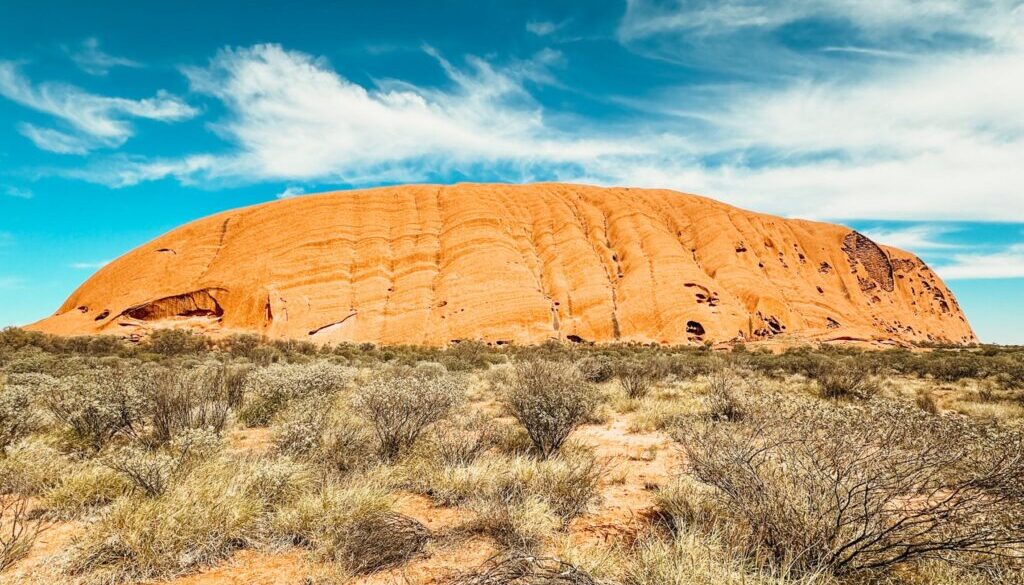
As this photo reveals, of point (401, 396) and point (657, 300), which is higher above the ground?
point (657, 300)

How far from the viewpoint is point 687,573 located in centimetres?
286

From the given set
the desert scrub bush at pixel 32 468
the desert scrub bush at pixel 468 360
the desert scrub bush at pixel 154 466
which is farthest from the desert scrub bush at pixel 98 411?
the desert scrub bush at pixel 468 360

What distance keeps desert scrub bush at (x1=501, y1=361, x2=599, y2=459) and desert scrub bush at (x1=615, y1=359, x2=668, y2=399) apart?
4443 mm

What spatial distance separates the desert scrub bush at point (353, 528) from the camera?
353 cm

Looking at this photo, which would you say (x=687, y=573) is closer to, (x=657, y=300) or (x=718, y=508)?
(x=718, y=508)

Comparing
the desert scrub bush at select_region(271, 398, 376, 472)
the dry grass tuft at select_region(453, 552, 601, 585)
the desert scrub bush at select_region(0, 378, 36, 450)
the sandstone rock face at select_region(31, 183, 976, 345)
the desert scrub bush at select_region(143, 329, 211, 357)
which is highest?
the sandstone rock face at select_region(31, 183, 976, 345)

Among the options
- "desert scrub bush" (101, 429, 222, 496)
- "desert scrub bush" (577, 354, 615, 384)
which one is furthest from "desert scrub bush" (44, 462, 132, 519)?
"desert scrub bush" (577, 354, 615, 384)

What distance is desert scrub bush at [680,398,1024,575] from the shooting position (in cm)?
290

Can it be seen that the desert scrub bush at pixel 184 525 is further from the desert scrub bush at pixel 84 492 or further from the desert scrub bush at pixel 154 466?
the desert scrub bush at pixel 84 492

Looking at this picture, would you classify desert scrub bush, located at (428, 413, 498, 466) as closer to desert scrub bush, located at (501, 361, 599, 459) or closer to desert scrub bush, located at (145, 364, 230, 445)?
desert scrub bush, located at (501, 361, 599, 459)

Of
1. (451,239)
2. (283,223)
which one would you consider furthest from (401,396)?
(283,223)

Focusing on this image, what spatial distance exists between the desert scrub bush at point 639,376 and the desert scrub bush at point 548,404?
4443 millimetres

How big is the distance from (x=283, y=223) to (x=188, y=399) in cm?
4270

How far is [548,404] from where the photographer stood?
659 cm
